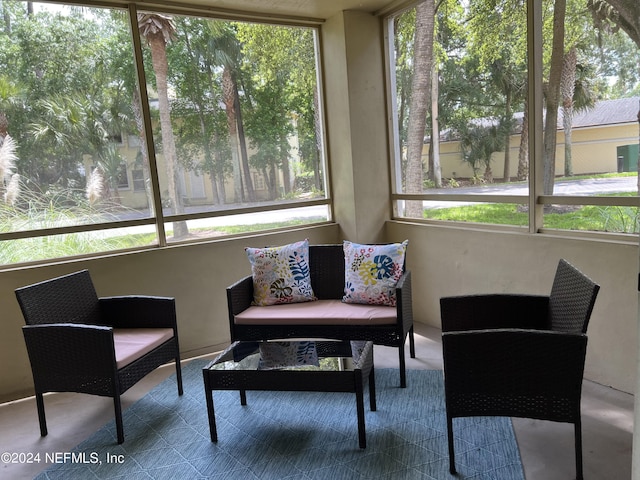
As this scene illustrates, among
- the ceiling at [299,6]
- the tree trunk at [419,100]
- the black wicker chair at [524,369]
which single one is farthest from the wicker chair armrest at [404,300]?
the ceiling at [299,6]

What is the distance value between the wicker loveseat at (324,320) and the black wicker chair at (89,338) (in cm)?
46

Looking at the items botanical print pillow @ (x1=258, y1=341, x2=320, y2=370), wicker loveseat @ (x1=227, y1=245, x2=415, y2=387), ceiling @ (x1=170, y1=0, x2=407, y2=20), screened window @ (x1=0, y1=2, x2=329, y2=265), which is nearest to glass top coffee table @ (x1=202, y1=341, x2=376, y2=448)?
botanical print pillow @ (x1=258, y1=341, x2=320, y2=370)

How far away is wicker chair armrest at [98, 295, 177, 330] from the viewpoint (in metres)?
3.12

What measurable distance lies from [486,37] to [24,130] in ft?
10.4

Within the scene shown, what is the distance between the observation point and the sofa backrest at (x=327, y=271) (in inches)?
141

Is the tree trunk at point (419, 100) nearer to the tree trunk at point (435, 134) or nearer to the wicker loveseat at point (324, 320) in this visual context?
the tree trunk at point (435, 134)

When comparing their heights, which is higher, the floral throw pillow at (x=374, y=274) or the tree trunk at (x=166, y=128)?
the tree trunk at (x=166, y=128)

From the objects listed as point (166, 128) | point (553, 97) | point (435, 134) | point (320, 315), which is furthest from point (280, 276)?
point (553, 97)

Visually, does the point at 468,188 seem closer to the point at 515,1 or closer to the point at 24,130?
the point at 515,1

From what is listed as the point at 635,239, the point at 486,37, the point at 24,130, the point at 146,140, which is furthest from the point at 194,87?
the point at 635,239

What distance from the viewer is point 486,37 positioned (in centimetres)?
335

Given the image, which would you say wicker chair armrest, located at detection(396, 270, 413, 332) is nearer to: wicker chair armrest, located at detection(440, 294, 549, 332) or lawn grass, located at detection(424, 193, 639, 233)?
wicker chair armrest, located at detection(440, 294, 549, 332)

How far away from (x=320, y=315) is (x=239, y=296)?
0.57m

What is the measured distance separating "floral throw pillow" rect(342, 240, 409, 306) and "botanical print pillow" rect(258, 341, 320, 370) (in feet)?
1.96
